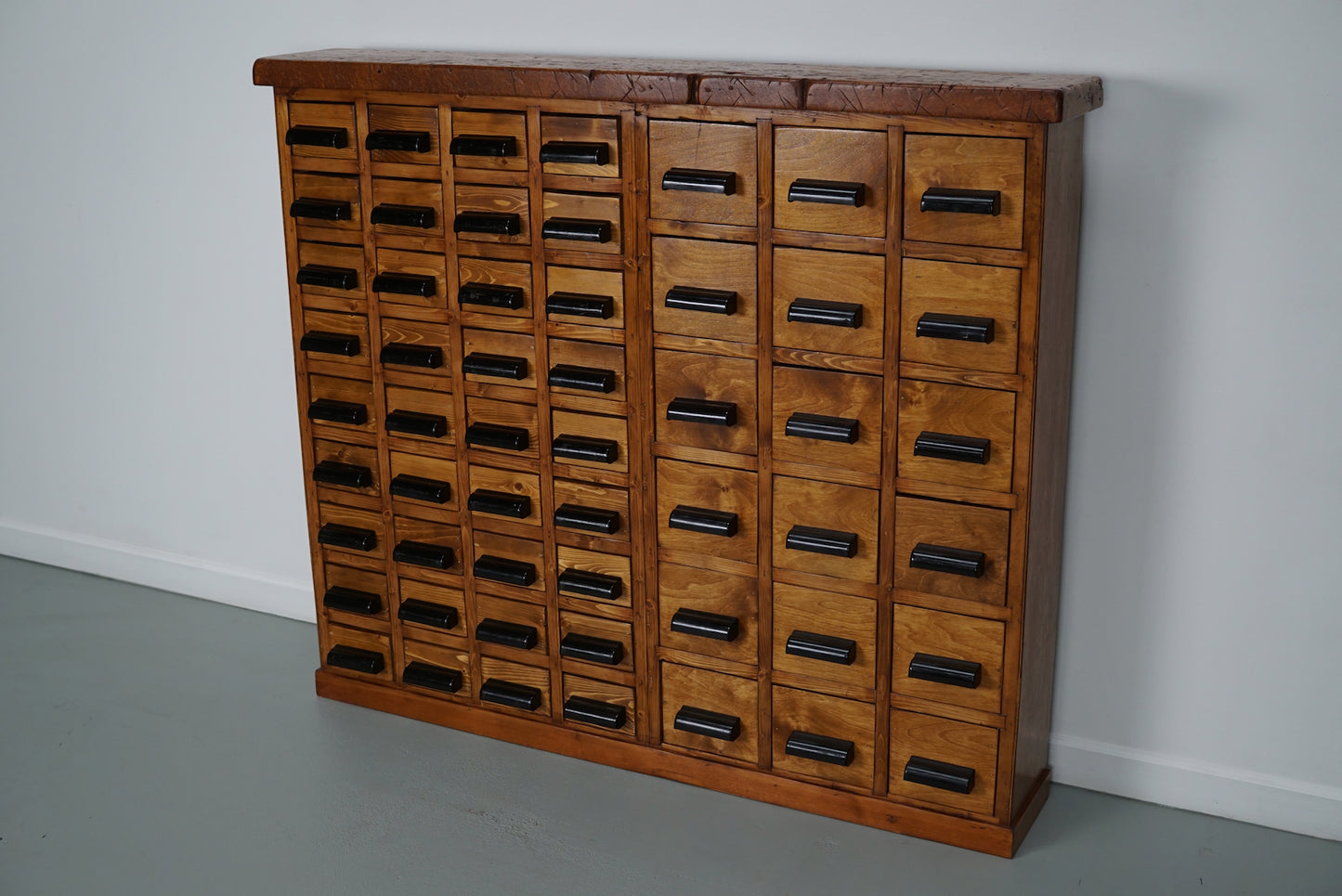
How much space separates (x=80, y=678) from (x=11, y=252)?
140cm

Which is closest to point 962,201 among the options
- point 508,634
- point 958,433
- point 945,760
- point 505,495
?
point 958,433

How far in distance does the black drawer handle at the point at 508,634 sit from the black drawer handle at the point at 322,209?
1007 millimetres

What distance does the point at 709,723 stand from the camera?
9.83ft

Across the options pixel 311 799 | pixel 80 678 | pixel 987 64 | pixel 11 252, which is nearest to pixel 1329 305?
pixel 987 64

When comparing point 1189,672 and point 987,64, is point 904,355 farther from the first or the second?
point 1189,672

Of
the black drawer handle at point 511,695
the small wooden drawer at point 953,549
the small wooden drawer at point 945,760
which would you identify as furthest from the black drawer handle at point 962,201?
the black drawer handle at point 511,695

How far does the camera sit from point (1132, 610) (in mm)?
2895

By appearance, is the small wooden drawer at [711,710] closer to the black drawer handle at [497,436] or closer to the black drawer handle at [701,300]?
the black drawer handle at [497,436]

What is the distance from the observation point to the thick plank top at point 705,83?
2.41 meters

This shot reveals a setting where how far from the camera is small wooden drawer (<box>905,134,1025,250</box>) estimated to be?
243cm

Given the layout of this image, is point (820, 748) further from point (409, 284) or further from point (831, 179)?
point (409, 284)

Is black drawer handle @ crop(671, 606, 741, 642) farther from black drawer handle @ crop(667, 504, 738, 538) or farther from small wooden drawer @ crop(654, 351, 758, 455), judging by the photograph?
small wooden drawer @ crop(654, 351, 758, 455)

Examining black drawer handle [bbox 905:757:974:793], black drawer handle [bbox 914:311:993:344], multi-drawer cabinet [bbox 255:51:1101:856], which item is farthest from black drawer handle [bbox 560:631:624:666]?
black drawer handle [bbox 914:311:993:344]

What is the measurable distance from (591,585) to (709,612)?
0.93ft
